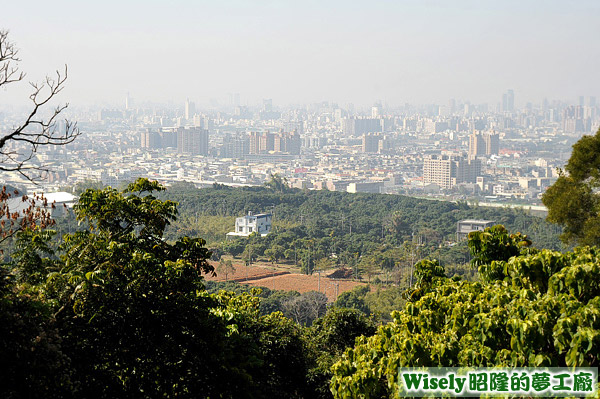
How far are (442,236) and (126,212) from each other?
2608cm

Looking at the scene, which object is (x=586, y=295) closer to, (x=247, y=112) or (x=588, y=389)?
(x=588, y=389)

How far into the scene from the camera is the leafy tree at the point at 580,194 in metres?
5.95

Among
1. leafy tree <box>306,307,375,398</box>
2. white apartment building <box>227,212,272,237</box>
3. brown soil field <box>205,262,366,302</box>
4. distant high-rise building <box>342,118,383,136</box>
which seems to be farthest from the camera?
distant high-rise building <box>342,118,383,136</box>

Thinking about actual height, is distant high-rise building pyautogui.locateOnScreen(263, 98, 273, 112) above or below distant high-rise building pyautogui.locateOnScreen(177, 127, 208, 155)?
above

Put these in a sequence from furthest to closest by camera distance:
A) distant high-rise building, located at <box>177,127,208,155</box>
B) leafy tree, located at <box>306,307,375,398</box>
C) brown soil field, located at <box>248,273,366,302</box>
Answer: distant high-rise building, located at <box>177,127,208,155</box> → brown soil field, located at <box>248,273,366,302</box> → leafy tree, located at <box>306,307,375,398</box>

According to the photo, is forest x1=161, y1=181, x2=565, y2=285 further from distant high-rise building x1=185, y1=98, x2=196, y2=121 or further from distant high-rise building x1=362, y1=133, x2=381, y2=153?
distant high-rise building x1=185, y1=98, x2=196, y2=121

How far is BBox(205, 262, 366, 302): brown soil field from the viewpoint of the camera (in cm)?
1906

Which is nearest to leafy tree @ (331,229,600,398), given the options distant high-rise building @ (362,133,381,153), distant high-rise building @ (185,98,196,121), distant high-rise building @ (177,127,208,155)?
distant high-rise building @ (177,127,208,155)

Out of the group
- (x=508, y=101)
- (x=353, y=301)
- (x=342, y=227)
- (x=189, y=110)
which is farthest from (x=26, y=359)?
(x=508, y=101)

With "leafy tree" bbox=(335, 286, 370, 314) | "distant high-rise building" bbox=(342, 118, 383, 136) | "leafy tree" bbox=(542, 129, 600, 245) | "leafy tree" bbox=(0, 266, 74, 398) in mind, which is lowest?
"leafy tree" bbox=(335, 286, 370, 314)

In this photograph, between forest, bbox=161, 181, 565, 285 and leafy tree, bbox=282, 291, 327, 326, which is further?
forest, bbox=161, 181, 565, 285

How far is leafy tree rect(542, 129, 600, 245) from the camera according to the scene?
595 centimetres

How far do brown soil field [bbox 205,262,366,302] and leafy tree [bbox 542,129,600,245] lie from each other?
39.2 ft

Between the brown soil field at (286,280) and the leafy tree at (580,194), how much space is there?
12.0 m
